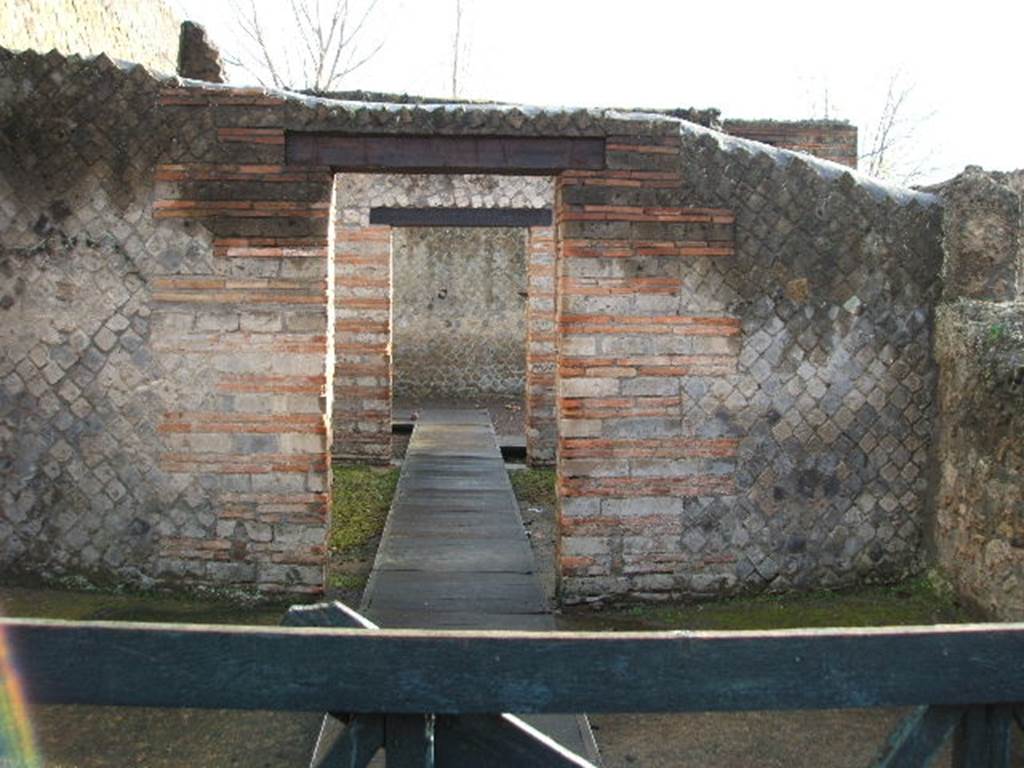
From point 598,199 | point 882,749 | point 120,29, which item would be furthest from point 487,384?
point 882,749

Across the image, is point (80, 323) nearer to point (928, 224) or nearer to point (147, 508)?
point (147, 508)

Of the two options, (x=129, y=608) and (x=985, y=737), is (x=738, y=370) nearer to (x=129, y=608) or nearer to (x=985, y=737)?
(x=129, y=608)

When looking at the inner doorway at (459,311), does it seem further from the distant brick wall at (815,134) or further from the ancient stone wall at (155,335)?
the ancient stone wall at (155,335)

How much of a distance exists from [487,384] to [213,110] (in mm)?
11870

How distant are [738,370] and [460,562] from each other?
2.16 m

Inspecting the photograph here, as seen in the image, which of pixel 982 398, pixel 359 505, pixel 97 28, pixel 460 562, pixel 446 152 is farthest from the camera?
pixel 359 505

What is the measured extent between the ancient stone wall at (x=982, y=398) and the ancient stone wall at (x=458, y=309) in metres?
11.5

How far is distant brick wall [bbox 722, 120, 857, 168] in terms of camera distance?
1156 centimetres

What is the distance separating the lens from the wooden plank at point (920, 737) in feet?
5.52

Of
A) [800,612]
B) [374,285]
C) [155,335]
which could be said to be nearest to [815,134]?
[374,285]

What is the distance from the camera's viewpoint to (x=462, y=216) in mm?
10461

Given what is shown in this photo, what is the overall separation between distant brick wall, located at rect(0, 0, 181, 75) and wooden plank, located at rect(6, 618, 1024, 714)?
4.68m

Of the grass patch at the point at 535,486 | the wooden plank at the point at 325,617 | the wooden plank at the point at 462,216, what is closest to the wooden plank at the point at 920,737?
the wooden plank at the point at 325,617

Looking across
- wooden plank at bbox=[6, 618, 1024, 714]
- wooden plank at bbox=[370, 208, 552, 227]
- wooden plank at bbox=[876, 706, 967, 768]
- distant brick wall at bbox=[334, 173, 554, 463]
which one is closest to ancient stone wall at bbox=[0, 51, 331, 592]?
wooden plank at bbox=[6, 618, 1024, 714]
